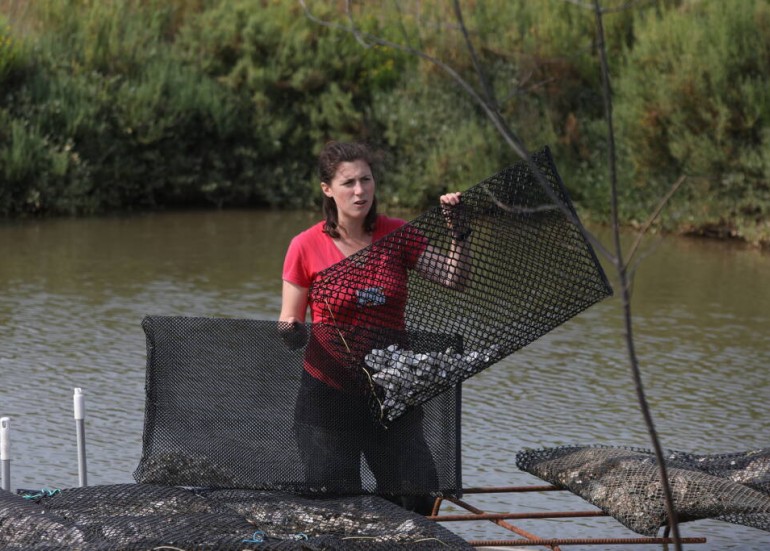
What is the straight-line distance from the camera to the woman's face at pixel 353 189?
469 centimetres

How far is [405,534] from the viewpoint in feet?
13.3

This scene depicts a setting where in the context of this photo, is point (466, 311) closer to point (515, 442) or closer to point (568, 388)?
point (515, 442)

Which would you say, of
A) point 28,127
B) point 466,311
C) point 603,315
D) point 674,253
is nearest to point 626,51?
point 674,253

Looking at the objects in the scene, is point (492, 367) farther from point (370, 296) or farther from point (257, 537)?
point (257, 537)

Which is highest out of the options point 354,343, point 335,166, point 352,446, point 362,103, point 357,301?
point 362,103

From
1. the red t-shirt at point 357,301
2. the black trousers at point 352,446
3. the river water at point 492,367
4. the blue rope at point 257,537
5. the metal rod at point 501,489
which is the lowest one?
the river water at point 492,367

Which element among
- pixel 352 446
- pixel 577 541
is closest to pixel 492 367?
pixel 352 446

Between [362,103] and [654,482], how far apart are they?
1349 cm

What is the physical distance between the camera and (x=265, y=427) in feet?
15.1

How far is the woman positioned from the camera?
445 centimetres

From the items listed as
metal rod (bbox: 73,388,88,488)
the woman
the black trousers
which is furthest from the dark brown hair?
metal rod (bbox: 73,388,88,488)

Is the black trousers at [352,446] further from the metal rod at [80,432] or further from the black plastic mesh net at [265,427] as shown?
the metal rod at [80,432]

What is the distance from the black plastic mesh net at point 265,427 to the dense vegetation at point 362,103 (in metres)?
9.68

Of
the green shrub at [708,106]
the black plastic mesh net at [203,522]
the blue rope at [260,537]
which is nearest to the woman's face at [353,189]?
the black plastic mesh net at [203,522]
